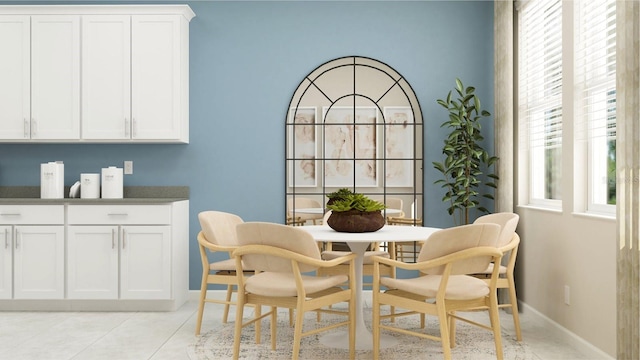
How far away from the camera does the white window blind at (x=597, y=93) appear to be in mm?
3197

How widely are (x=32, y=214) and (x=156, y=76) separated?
1.47 meters

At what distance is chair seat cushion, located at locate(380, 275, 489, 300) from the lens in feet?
9.59

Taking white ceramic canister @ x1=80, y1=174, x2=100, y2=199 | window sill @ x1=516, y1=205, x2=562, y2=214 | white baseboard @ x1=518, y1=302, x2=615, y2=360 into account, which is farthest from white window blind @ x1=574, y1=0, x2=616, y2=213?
white ceramic canister @ x1=80, y1=174, x2=100, y2=199

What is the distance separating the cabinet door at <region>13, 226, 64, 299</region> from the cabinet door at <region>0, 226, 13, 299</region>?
47mm

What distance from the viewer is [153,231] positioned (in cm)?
454

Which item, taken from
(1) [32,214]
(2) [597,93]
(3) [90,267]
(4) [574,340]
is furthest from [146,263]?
(2) [597,93]

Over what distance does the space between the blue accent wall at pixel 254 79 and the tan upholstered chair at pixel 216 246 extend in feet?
2.90

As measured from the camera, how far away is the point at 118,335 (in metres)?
3.84

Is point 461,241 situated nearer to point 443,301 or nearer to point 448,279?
point 448,279

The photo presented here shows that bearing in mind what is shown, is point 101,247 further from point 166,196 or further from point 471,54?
point 471,54

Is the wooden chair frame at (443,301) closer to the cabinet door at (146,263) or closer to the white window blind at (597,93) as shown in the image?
the white window blind at (597,93)

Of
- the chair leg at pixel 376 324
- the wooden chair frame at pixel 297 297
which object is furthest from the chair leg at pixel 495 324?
the wooden chair frame at pixel 297 297

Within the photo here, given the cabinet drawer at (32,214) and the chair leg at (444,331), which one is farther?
the cabinet drawer at (32,214)

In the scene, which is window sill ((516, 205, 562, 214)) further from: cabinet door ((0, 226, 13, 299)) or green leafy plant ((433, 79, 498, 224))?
cabinet door ((0, 226, 13, 299))
